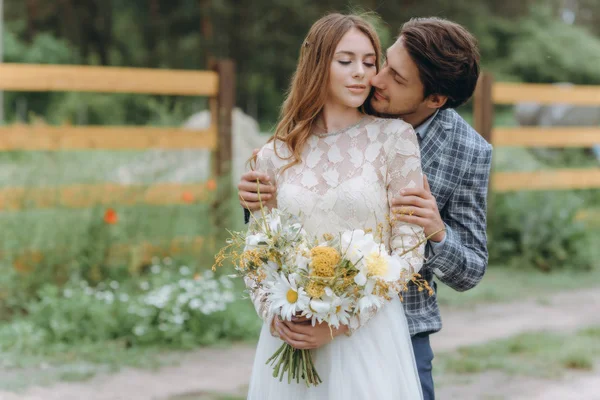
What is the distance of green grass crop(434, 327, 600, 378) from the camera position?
16.9ft

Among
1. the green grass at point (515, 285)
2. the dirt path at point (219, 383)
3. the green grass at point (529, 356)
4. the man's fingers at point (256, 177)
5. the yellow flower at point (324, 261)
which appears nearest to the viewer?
the yellow flower at point (324, 261)

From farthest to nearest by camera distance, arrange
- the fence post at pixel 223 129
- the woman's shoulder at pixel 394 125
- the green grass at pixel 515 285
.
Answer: the green grass at pixel 515 285
the fence post at pixel 223 129
the woman's shoulder at pixel 394 125

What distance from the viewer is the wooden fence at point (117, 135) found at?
19.3 ft

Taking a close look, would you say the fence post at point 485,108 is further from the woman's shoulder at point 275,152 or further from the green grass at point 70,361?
the woman's shoulder at point 275,152

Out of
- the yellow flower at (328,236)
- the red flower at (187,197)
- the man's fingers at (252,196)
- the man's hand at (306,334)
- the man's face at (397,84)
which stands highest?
the red flower at (187,197)

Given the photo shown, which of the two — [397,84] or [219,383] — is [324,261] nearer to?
[397,84]

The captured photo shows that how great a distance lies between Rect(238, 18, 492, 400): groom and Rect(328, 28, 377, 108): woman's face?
60 millimetres

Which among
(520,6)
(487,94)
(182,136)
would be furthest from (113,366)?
(520,6)

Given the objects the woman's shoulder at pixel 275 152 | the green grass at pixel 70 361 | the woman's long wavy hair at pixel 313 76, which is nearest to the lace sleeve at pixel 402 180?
the woman's long wavy hair at pixel 313 76

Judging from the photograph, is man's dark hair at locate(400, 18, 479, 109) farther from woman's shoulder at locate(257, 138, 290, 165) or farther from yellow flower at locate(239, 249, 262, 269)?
yellow flower at locate(239, 249, 262, 269)

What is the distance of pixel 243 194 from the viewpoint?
8.48 ft

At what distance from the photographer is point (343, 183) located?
246 centimetres

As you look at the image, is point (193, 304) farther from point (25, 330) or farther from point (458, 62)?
point (458, 62)

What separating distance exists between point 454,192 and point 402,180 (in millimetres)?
273
